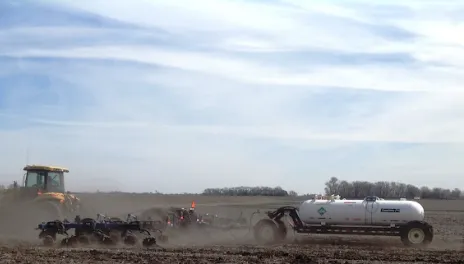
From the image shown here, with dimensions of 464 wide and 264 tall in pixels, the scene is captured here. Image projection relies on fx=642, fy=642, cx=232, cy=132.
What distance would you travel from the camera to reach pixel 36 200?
25.0 m

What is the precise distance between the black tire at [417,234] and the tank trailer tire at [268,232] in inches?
186

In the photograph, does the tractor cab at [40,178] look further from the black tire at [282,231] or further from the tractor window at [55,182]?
the black tire at [282,231]

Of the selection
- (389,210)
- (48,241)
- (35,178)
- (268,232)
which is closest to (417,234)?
(389,210)

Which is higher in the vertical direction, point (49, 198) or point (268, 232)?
point (49, 198)

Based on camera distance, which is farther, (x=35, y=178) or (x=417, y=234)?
(x=35, y=178)

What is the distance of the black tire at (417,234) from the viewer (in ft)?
78.6

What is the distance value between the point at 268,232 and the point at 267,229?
12 centimetres

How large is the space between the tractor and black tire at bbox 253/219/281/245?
7.64 m

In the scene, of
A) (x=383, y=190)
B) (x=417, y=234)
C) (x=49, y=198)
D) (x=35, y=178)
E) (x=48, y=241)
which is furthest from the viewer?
(x=383, y=190)

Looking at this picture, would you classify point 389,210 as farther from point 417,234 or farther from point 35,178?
point 35,178

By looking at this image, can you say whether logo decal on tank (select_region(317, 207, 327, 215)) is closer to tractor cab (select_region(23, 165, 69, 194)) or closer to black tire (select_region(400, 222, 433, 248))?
black tire (select_region(400, 222, 433, 248))

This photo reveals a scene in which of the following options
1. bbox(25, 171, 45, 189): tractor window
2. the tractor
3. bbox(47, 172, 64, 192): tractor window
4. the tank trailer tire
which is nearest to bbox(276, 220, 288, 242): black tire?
the tank trailer tire

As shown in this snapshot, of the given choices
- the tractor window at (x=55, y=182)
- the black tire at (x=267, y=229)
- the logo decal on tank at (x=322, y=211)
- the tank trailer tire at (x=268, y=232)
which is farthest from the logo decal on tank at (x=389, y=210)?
the tractor window at (x=55, y=182)

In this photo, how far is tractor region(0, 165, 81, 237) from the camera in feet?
81.0
